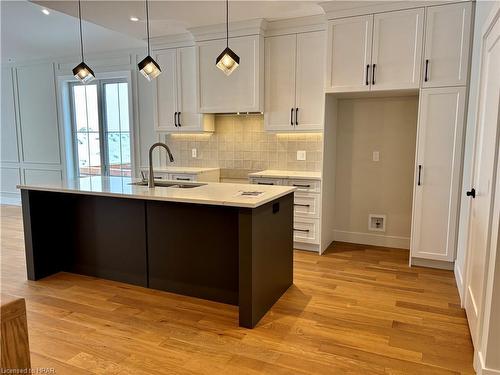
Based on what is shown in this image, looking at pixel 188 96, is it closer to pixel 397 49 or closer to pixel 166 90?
pixel 166 90

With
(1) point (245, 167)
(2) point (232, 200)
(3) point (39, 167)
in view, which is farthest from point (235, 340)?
(3) point (39, 167)

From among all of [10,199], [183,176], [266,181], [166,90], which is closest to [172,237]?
[266,181]

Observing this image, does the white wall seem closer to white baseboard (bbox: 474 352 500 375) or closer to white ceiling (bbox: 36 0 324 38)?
white baseboard (bbox: 474 352 500 375)

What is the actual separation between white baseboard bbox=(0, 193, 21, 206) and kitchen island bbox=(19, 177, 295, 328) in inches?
174

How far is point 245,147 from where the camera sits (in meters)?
4.96

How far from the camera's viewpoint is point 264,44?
14.1 ft

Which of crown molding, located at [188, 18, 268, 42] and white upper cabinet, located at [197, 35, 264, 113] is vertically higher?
crown molding, located at [188, 18, 268, 42]

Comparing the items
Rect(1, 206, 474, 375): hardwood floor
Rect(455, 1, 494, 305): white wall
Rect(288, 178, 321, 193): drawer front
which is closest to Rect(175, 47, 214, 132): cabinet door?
Rect(288, 178, 321, 193): drawer front

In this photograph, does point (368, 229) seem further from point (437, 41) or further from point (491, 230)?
point (491, 230)

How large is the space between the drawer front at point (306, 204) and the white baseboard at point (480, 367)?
2.26m

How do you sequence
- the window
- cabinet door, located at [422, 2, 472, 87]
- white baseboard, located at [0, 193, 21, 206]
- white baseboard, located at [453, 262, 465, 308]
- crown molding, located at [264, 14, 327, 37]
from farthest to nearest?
white baseboard, located at [0, 193, 21, 206] → the window → crown molding, located at [264, 14, 327, 37] → cabinet door, located at [422, 2, 472, 87] → white baseboard, located at [453, 262, 465, 308]

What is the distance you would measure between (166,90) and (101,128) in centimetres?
182

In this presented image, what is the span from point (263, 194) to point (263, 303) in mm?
830

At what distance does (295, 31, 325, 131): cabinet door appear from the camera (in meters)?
4.09
